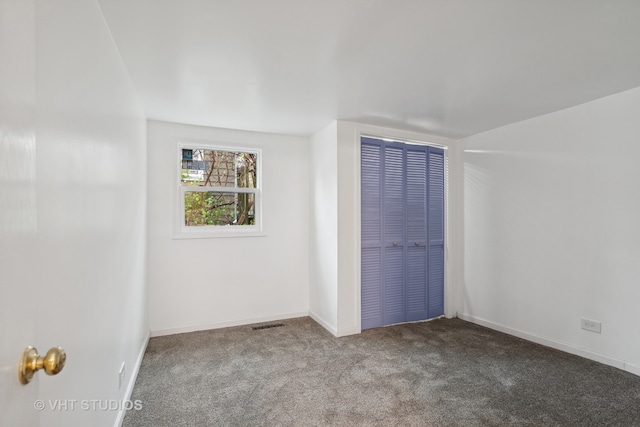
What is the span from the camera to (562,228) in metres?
2.99

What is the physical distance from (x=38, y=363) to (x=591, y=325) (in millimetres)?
3769

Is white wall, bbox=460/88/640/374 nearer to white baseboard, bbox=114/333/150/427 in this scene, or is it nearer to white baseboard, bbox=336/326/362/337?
white baseboard, bbox=336/326/362/337

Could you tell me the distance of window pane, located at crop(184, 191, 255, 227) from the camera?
3613mm

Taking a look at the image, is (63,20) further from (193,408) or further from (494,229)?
(494,229)

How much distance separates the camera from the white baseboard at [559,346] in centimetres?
256

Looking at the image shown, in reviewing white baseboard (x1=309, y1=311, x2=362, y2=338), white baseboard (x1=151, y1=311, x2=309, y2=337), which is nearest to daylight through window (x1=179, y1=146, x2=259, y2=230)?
white baseboard (x1=151, y1=311, x2=309, y2=337)

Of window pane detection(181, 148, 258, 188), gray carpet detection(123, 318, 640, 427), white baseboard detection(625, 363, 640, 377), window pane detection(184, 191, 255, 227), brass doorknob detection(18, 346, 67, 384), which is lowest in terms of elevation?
gray carpet detection(123, 318, 640, 427)

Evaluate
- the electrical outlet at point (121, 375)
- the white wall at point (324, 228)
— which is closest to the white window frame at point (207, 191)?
the white wall at point (324, 228)

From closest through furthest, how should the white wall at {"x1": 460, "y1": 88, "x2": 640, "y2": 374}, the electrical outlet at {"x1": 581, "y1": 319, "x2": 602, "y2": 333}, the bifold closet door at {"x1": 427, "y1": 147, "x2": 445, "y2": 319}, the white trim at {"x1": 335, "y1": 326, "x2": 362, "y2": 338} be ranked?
the white wall at {"x1": 460, "y1": 88, "x2": 640, "y2": 374}, the electrical outlet at {"x1": 581, "y1": 319, "x2": 602, "y2": 333}, the white trim at {"x1": 335, "y1": 326, "x2": 362, "y2": 338}, the bifold closet door at {"x1": 427, "y1": 147, "x2": 445, "y2": 319}

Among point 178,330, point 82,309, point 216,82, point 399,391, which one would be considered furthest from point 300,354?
point 216,82

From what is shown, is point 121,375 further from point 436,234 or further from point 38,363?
point 436,234

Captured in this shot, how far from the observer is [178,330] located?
11.2ft

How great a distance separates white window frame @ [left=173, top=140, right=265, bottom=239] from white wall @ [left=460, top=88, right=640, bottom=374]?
8.84 feet

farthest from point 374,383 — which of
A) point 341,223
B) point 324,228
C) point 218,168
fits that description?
point 218,168
